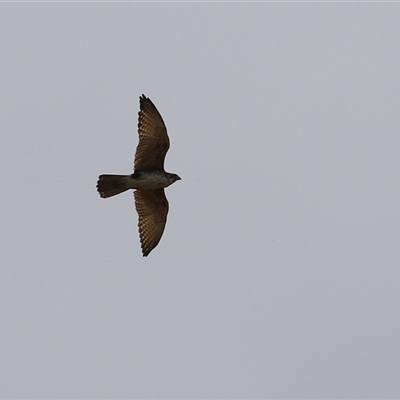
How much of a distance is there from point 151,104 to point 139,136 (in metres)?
0.86

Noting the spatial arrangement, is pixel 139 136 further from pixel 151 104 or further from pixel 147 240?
pixel 147 240

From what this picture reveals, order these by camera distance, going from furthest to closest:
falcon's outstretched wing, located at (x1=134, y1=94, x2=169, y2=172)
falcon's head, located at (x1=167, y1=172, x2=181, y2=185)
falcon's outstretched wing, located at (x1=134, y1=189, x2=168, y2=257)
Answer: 1. falcon's outstretched wing, located at (x1=134, y1=189, x2=168, y2=257)
2. falcon's head, located at (x1=167, y1=172, x2=181, y2=185)
3. falcon's outstretched wing, located at (x1=134, y1=94, x2=169, y2=172)

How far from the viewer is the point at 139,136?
29766mm

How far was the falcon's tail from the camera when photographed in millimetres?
29484

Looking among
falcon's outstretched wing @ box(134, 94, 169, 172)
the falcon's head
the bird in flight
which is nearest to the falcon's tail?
the bird in flight

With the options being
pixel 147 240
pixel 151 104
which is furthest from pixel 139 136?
pixel 147 240

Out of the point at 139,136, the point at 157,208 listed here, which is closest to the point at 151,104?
the point at 139,136

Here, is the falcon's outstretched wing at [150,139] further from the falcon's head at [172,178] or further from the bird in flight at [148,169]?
the falcon's head at [172,178]

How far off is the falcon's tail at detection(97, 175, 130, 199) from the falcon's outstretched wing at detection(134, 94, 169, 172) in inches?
24.4

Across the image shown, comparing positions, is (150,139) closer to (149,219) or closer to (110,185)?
(110,185)

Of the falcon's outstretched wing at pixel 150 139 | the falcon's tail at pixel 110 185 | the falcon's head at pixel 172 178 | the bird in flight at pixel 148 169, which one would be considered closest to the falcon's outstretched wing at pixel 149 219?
the bird in flight at pixel 148 169

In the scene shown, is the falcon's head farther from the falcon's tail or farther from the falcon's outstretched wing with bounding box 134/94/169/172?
the falcon's tail

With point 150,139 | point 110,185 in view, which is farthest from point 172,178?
point 110,185

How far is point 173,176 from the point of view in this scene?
30109 millimetres
